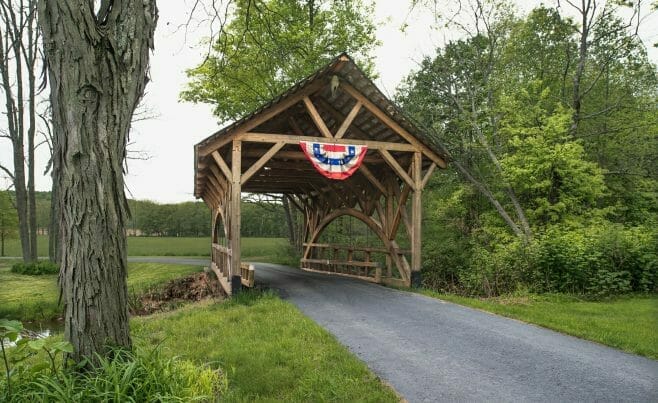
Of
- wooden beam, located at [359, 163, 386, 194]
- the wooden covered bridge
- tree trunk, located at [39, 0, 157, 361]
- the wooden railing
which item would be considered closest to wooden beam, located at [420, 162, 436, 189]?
the wooden covered bridge

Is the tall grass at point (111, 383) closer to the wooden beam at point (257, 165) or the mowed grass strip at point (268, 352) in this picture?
the mowed grass strip at point (268, 352)

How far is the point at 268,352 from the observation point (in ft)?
15.9

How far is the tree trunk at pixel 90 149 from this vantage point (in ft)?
9.95

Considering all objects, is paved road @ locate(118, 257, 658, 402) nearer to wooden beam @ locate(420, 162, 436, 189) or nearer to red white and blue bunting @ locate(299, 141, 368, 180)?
red white and blue bunting @ locate(299, 141, 368, 180)

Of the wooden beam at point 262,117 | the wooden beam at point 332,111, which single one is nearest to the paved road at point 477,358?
the wooden beam at point 262,117

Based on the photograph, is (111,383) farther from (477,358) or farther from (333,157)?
(333,157)


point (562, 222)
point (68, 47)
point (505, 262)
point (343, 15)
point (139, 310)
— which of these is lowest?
point (139, 310)

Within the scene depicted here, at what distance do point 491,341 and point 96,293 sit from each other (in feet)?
14.4

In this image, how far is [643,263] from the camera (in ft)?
30.4

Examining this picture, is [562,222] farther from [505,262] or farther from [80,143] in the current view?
[80,143]

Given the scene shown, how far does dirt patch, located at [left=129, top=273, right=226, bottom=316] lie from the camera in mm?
10672

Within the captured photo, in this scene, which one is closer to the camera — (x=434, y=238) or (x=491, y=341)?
(x=491, y=341)

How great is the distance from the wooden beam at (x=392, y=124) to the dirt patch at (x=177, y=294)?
18.0 ft

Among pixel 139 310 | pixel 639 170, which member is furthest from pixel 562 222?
pixel 139 310
